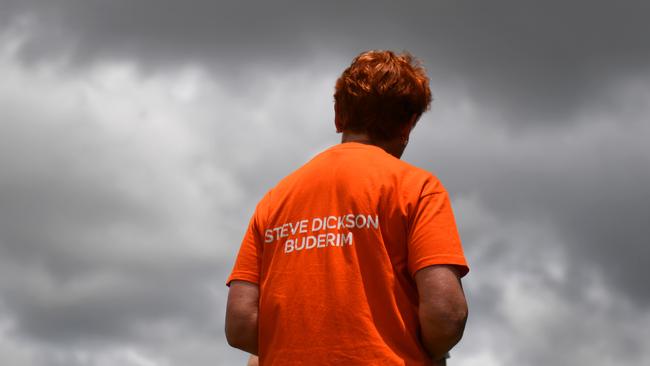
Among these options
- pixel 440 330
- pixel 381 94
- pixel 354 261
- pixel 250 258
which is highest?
pixel 381 94

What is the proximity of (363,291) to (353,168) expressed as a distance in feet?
2.29

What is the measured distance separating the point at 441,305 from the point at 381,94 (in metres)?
1.30

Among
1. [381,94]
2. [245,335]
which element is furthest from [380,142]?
[245,335]

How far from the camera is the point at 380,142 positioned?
208 inches

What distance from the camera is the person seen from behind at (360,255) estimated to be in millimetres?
4598

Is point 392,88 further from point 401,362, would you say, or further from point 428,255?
point 401,362

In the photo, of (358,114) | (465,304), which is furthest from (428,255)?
(358,114)

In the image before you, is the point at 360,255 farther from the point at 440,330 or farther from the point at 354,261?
the point at 440,330

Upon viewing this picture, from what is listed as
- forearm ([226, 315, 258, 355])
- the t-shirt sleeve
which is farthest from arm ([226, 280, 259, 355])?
the t-shirt sleeve

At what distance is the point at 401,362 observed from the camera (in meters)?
4.56

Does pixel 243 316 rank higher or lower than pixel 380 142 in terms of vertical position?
lower

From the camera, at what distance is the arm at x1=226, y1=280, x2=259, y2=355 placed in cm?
501

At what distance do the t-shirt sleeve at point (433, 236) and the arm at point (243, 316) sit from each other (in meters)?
0.94

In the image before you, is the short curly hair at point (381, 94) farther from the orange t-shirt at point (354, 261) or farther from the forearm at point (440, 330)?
the forearm at point (440, 330)
